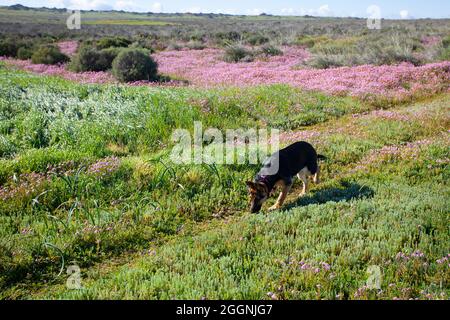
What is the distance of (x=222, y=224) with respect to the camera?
7.42 m

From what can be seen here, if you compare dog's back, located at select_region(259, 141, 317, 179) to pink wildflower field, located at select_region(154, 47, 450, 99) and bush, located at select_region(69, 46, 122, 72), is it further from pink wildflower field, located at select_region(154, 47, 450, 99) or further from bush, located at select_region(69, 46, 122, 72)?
bush, located at select_region(69, 46, 122, 72)

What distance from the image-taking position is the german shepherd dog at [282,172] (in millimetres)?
7438

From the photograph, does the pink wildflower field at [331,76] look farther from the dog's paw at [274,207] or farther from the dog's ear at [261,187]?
the dog's ear at [261,187]

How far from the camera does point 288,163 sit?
7.94 metres

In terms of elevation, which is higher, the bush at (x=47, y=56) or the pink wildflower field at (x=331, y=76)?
the bush at (x=47, y=56)

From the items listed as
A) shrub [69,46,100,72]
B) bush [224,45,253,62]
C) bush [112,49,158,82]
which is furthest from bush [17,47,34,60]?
bush [224,45,253,62]

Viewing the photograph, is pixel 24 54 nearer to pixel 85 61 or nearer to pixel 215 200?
pixel 85 61

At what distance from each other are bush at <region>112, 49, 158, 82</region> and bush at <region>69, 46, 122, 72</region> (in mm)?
4096

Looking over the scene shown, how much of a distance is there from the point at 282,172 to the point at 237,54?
76.4ft

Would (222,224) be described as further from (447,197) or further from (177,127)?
(177,127)

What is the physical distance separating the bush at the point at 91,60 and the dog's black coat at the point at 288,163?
2045 centimetres

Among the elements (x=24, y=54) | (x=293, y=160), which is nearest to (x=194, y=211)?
(x=293, y=160)

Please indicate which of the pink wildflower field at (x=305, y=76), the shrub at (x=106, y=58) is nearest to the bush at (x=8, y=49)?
the pink wildflower field at (x=305, y=76)

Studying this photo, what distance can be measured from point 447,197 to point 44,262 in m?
7.23
